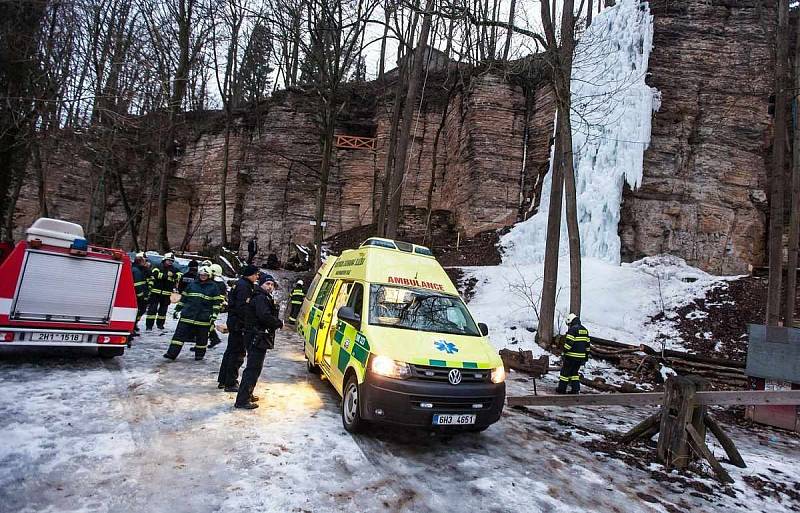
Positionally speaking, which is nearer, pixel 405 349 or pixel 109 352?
pixel 405 349

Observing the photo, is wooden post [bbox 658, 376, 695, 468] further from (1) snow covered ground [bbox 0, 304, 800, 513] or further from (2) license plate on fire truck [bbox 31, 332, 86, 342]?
(2) license plate on fire truck [bbox 31, 332, 86, 342]

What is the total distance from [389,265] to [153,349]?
526 cm

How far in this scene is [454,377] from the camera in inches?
187

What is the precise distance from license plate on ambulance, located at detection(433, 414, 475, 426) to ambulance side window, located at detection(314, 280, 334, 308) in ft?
11.5

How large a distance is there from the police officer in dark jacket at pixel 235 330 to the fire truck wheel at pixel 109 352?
2161 mm

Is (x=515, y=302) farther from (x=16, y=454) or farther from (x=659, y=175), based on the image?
(x=16, y=454)

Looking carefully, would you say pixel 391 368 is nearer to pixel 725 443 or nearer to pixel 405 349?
pixel 405 349

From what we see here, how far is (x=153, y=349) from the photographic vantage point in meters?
8.41

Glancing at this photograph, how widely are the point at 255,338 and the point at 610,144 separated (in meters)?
19.9

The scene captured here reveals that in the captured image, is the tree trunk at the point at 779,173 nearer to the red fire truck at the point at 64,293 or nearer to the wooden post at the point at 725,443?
the wooden post at the point at 725,443

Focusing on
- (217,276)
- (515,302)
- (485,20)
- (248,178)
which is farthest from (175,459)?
(248,178)

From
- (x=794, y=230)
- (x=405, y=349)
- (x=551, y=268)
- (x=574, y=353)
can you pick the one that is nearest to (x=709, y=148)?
(x=794, y=230)

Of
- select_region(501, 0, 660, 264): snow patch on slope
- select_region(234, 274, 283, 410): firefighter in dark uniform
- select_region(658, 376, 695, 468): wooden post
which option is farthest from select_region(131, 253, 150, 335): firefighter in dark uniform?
select_region(501, 0, 660, 264): snow patch on slope

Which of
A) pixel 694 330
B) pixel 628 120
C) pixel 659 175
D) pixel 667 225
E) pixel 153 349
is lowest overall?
pixel 153 349
